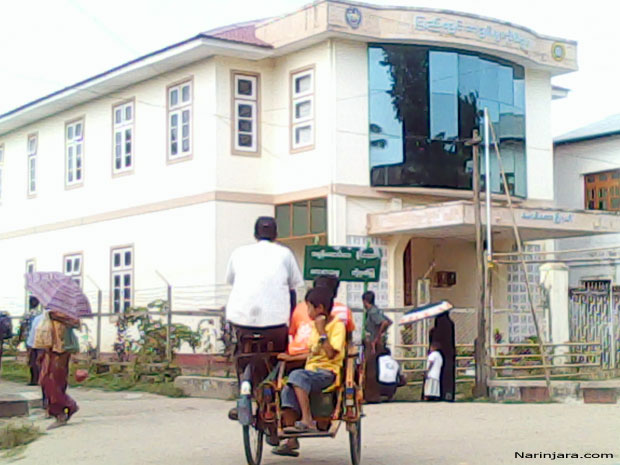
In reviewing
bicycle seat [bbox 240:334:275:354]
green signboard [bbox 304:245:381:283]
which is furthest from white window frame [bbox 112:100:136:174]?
bicycle seat [bbox 240:334:275:354]

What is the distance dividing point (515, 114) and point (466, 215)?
4687 millimetres

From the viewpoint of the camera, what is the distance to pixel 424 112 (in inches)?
850

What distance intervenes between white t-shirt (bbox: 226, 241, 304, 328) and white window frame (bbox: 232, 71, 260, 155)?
1399 cm

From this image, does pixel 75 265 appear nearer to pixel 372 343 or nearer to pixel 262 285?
pixel 372 343

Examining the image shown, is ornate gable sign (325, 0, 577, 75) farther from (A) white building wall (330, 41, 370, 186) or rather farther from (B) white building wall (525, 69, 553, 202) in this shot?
(B) white building wall (525, 69, 553, 202)

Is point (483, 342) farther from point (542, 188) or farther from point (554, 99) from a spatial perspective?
point (554, 99)

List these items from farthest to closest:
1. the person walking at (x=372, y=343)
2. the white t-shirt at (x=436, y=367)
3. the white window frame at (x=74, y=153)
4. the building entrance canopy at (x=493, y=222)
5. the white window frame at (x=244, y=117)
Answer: the white window frame at (x=74, y=153), the white window frame at (x=244, y=117), the building entrance canopy at (x=493, y=222), the white t-shirt at (x=436, y=367), the person walking at (x=372, y=343)

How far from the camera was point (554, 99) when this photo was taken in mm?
26141

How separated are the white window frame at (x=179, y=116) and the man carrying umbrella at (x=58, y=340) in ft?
34.9

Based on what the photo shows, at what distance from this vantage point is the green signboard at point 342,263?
1469cm

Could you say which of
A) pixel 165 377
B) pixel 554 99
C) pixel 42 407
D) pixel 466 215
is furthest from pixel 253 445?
pixel 554 99

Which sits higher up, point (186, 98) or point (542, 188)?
point (186, 98)

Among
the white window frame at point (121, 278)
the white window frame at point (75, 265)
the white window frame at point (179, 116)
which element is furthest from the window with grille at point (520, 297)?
the white window frame at point (75, 265)

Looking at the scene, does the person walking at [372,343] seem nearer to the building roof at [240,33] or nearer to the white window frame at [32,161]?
the building roof at [240,33]
